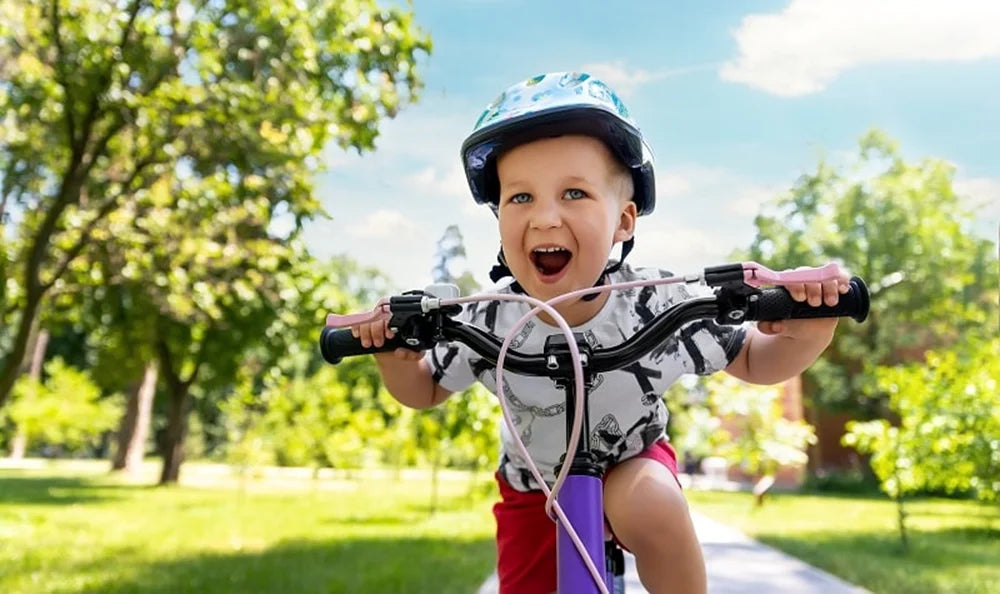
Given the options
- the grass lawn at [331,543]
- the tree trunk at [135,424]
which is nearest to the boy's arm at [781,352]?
the grass lawn at [331,543]

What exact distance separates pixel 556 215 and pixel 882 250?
2444 centimetres

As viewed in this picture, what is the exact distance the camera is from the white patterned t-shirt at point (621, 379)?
2.03 metres

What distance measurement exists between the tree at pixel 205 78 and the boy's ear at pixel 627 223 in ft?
20.3

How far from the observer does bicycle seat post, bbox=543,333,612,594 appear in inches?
59.6

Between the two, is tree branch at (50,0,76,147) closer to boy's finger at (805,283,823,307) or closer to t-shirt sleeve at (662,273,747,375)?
t-shirt sleeve at (662,273,747,375)

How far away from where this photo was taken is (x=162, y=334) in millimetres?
15688

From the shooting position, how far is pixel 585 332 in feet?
6.62

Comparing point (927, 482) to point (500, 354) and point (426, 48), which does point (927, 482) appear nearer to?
point (426, 48)

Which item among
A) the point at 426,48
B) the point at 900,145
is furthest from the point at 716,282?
the point at 900,145

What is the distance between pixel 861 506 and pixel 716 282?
600 inches

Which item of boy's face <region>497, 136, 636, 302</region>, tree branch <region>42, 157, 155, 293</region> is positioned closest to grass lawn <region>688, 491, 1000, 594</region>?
boy's face <region>497, 136, 636, 302</region>

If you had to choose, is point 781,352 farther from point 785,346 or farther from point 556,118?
point 556,118

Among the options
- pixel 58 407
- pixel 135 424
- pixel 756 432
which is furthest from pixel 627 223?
pixel 58 407

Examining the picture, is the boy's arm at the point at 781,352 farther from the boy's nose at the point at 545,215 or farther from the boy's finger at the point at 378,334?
the boy's finger at the point at 378,334
